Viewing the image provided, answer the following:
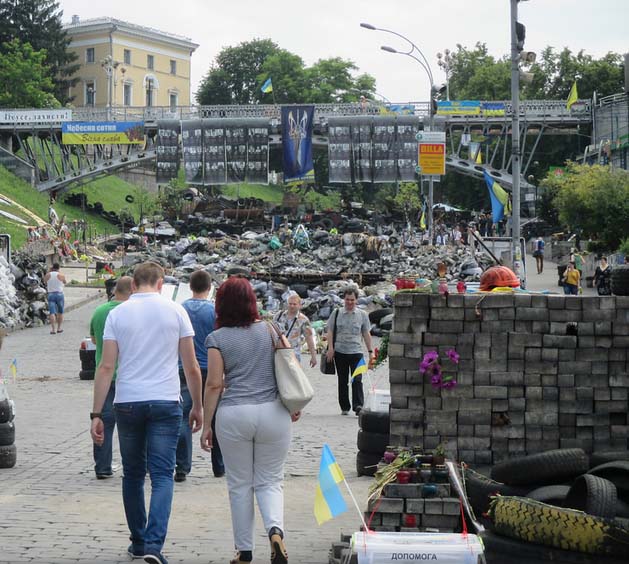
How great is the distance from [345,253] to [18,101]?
158 feet

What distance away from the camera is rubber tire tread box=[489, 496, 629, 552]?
241 inches

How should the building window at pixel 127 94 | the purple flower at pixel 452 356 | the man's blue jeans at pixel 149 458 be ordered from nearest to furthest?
the man's blue jeans at pixel 149 458, the purple flower at pixel 452 356, the building window at pixel 127 94

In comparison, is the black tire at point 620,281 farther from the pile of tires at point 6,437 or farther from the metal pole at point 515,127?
the metal pole at point 515,127

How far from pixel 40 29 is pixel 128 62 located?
15945mm

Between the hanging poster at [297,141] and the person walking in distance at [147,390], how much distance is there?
56478mm

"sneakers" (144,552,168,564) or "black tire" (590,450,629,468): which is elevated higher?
"black tire" (590,450,629,468)

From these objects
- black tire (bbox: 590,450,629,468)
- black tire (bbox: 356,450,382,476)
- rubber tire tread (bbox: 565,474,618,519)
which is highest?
black tire (bbox: 590,450,629,468)

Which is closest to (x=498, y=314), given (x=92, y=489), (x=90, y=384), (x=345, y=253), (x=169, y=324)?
(x=169, y=324)

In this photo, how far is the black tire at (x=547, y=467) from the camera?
6.94 metres

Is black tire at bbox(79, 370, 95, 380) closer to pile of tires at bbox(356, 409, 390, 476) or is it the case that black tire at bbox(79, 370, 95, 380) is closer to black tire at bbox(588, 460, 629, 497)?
pile of tires at bbox(356, 409, 390, 476)

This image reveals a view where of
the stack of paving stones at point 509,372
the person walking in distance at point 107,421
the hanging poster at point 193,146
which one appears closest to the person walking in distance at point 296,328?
the person walking in distance at point 107,421

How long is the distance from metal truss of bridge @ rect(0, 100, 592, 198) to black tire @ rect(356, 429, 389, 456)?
5520 cm

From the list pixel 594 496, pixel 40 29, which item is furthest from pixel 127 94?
pixel 594 496

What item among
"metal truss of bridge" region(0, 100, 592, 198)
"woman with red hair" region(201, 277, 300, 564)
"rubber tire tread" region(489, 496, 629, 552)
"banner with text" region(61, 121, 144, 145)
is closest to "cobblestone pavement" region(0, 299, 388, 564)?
"woman with red hair" region(201, 277, 300, 564)
